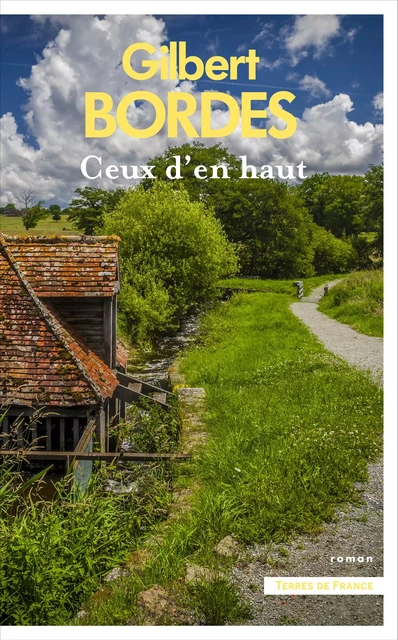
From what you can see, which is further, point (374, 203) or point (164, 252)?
point (164, 252)

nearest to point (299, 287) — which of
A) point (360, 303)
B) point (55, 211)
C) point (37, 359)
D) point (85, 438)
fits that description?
point (360, 303)

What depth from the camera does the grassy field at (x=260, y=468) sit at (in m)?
4.38

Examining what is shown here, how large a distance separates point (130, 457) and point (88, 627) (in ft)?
7.69

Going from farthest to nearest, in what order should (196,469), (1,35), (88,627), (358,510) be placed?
(196,469), (358,510), (1,35), (88,627)

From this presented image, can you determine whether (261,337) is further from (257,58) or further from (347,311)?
(257,58)

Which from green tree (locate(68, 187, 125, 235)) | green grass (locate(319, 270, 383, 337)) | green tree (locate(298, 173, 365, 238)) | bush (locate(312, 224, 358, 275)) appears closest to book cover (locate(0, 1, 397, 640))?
green grass (locate(319, 270, 383, 337))

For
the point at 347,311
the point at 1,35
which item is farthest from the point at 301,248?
the point at 1,35

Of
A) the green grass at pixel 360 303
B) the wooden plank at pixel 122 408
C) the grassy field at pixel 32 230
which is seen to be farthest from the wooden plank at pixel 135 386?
the green grass at pixel 360 303

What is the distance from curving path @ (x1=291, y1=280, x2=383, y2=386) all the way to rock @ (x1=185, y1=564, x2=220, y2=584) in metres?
6.66

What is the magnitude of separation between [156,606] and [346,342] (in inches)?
500

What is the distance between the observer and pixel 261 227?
92.6 ft

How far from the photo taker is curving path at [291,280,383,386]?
41.0 feet

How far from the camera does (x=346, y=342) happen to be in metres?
15.8

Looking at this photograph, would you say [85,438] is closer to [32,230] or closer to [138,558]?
[138,558]
